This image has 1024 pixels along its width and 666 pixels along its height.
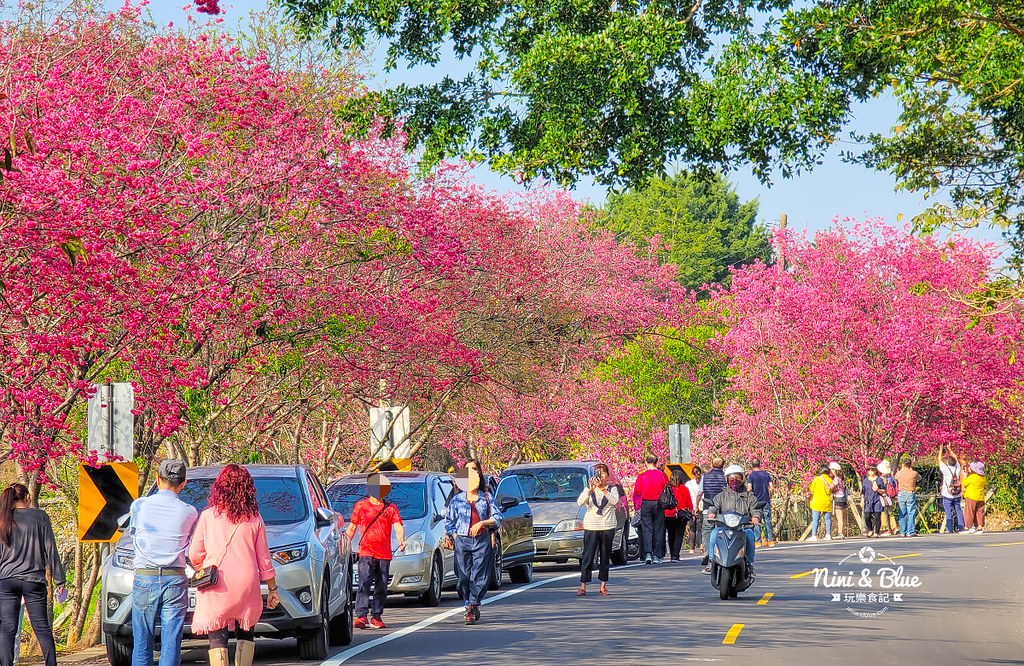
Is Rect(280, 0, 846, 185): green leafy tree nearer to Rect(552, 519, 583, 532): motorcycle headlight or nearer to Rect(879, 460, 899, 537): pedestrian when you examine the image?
Rect(552, 519, 583, 532): motorcycle headlight

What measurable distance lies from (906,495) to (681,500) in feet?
32.8

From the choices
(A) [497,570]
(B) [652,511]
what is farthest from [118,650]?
(B) [652,511]

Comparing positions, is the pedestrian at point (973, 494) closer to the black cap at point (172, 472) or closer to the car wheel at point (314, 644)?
the car wheel at point (314, 644)

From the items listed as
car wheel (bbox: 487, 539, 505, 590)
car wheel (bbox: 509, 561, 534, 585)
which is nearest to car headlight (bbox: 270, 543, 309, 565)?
car wheel (bbox: 487, 539, 505, 590)

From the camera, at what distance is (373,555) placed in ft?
53.3

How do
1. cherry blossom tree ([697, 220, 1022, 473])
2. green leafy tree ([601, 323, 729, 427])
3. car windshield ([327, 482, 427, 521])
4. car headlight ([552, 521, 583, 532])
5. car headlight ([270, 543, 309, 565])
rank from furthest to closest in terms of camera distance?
green leafy tree ([601, 323, 729, 427]), cherry blossom tree ([697, 220, 1022, 473]), car headlight ([552, 521, 583, 532]), car windshield ([327, 482, 427, 521]), car headlight ([270, 543, 309, 565])

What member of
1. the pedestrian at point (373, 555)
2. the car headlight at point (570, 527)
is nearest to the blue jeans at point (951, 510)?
the car headlight at point (570, 527)

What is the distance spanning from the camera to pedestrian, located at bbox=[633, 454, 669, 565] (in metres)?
26.7

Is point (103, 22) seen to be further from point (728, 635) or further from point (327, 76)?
point (728, 635)

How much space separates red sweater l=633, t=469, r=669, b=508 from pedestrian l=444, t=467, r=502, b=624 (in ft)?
34.3

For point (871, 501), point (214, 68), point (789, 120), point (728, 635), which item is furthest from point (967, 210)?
point (871, 501)

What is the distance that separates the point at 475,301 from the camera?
29.9 metres

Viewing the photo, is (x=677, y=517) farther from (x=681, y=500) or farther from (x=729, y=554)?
(x=729, y=554)

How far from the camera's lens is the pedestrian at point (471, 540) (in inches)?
637
